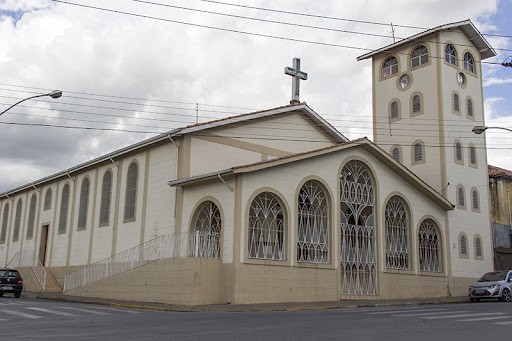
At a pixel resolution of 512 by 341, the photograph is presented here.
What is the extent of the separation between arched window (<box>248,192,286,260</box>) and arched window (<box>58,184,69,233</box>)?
15623 millimetres

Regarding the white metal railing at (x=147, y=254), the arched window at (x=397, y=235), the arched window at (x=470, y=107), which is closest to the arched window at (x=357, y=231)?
the arched window at (x=397, y=235)

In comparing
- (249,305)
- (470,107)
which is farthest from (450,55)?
(249,305)

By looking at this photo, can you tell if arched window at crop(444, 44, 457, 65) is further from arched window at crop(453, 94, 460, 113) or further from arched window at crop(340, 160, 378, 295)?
arched window at crop(340, 160, 378, 295)

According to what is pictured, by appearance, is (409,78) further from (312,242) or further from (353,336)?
(353,336)

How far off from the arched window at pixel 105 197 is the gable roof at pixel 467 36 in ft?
53.6

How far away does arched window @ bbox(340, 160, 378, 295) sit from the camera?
74.9ft

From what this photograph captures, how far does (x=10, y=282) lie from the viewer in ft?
79.3

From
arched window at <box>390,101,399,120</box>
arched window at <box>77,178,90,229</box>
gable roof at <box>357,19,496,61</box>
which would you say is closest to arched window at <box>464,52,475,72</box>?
gable roof at <box>357,19,496,61</box>

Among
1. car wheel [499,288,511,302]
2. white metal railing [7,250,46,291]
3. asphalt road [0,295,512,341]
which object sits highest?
white metal railing [7,250,46,291]

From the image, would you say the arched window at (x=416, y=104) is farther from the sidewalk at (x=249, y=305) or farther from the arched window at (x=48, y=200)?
the arched window at (x=48, y=200)

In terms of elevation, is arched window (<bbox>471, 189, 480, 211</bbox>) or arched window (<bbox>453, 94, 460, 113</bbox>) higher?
arched window (<bbox>453, 94, 460, 113</bbox>)

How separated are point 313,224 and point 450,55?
46.0 ft

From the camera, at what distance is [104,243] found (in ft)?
88.5

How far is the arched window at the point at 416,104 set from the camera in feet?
97.2
